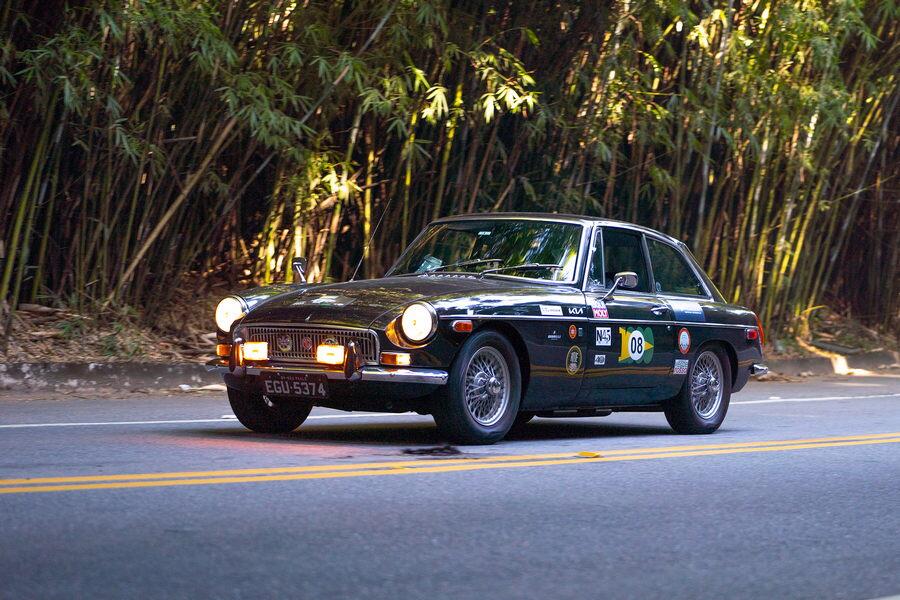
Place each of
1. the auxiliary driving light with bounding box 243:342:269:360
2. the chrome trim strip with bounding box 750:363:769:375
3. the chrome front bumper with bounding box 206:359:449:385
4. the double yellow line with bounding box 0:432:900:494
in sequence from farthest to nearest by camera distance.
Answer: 1. the chrome trim strip with bounding box 750:363:769:375
2. the auxiliary driving light with bounding box 243:342:269:360
3. the chrome front bumper with bounding box 206:359:449:385
4. the double yellow line with bounding box 0:432:900:494

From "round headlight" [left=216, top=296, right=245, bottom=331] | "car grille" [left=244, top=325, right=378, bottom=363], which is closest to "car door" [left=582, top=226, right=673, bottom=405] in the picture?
"car grille" [left=244, top=325, right=378, bottom=363]

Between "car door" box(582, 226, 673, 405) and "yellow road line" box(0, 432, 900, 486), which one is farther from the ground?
"car door" box(582, 226, 673, 405)

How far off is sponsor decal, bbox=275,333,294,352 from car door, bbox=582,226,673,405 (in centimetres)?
184

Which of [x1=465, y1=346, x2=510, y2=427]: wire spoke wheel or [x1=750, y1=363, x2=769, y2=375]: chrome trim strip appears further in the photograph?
[x1=750, y1=363, x2=769, y2=375]: chrome trim strip

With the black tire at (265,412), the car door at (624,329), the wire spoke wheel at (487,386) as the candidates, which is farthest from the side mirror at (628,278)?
the black tire at (265,412)

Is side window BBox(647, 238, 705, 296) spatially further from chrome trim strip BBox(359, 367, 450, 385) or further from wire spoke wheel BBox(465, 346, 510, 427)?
chrome trim strip BBox(359, 367, 450, 385)

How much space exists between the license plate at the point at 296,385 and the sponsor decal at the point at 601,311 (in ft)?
6.21

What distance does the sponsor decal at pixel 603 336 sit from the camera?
8648mm

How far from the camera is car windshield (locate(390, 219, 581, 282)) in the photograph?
8758 millimetres

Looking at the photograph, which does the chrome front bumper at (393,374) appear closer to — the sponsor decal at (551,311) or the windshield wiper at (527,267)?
the sponsor decal at (551,311)

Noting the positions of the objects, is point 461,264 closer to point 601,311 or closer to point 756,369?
point 601,311

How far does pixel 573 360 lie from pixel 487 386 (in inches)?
29.5

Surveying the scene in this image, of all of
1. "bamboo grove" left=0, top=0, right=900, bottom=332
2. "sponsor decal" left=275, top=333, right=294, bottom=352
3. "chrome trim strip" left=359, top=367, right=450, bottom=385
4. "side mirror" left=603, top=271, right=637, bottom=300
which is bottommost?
"chrome trim strip" left=359, top=367, right=450, bottom=385

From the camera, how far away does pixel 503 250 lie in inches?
349
